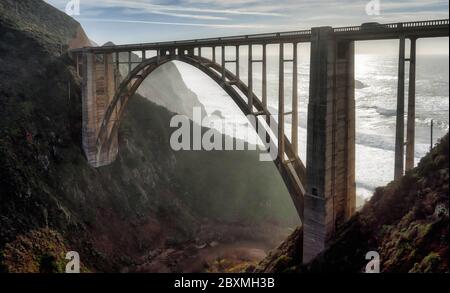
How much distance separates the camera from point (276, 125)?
23859mm

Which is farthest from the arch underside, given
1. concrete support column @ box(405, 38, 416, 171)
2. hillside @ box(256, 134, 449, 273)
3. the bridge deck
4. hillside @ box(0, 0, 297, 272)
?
concrete support column @ box(405, 38, 416, 171)

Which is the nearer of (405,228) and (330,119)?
(405,228)

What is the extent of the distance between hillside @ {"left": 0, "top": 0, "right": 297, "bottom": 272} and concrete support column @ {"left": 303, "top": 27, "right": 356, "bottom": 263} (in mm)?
17893

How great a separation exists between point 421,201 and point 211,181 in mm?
33511

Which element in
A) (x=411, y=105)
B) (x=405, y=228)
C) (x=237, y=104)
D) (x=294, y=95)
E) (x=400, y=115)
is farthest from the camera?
(x=237, y=104)

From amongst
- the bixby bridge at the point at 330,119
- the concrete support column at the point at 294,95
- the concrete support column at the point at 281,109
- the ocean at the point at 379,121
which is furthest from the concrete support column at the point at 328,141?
the ocean at the point at 379,121

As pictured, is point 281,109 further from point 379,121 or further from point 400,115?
point 379,121

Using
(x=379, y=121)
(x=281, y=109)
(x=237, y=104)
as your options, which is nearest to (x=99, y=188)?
(x=237, y=104)

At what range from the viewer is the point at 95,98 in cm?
3991

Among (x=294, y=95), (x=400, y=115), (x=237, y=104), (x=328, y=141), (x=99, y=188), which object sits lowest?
(x=99, y=188)

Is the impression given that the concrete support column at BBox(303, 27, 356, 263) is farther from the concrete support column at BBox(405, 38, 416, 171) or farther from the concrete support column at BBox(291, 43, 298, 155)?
the concrete support column at BBox(405, 38, 416, 171)

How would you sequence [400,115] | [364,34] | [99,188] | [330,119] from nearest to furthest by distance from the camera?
→ [400,115], [364,34], [330,119], [99,188]

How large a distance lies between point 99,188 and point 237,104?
1876 centimetres

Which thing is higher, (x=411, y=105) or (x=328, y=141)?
(x=411, y=105)
